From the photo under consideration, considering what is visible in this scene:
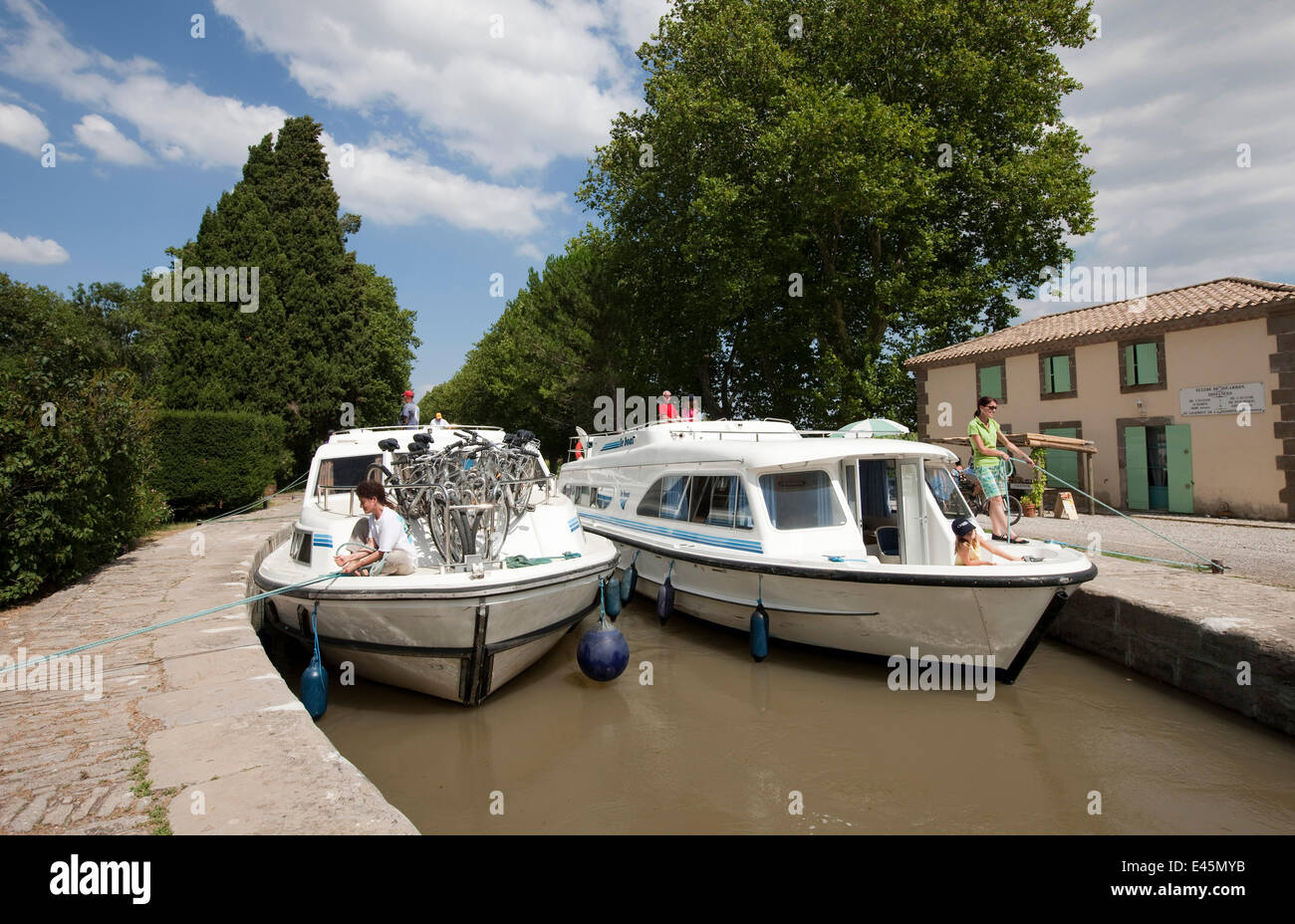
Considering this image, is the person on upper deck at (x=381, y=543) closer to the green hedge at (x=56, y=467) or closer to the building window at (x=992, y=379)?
the green hedge at (x=56, y=467)

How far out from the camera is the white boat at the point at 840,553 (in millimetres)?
6547

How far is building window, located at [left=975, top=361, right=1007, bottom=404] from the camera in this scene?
67.1ft

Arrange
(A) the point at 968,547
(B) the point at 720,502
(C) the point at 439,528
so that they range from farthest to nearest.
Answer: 1. (B) the point at 720,502
2. (A) the point at 968,547
3. (C) the point at 439,528

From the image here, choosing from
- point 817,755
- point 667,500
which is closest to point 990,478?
point 667,500

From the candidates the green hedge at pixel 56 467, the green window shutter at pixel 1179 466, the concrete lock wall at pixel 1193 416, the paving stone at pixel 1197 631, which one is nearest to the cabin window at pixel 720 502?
the paving stone at pixel 1197 631

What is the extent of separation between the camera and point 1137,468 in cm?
1727

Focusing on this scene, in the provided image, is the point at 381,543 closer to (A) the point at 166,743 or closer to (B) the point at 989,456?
(A) the point at 166,743

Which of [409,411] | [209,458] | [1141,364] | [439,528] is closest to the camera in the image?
[439,528]

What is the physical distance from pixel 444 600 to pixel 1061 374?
61.3ft

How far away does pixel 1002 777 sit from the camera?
17.2ft

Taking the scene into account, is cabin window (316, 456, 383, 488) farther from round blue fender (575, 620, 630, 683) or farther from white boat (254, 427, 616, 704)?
round blue fender (575, 620, 630, 683)
